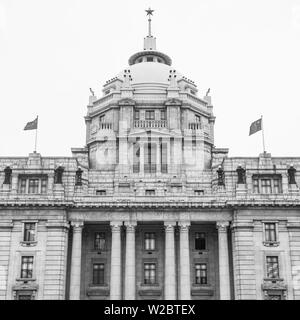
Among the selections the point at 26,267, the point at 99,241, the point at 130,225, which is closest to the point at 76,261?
the point at 99,241

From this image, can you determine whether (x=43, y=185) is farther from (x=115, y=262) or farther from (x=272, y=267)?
(x=272, y=267)

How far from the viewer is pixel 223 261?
60.0 meters

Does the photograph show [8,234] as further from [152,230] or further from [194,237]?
[194,237]

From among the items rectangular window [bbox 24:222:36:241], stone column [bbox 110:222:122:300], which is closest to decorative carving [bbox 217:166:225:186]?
stone column [bbox 110:222:122:300]

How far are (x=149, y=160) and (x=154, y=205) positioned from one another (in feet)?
35.0

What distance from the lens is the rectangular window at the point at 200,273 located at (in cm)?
6166

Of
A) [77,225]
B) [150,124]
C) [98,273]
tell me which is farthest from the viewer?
[150,124]

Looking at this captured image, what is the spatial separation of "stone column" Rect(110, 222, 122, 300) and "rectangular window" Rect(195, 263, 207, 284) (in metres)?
9.09

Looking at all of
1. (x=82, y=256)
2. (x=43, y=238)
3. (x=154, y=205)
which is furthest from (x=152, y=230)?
(x=43, y=238)

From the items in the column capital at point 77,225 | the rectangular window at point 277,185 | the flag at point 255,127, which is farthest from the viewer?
the flag at point 255,127

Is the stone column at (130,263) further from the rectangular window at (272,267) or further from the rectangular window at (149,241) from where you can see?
the rectangular window at (272,267)

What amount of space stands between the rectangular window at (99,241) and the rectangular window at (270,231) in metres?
18.9

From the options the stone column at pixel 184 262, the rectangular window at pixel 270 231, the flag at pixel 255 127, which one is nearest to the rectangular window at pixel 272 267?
the rectangular window at pixel 270 231

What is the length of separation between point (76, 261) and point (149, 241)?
898cm
